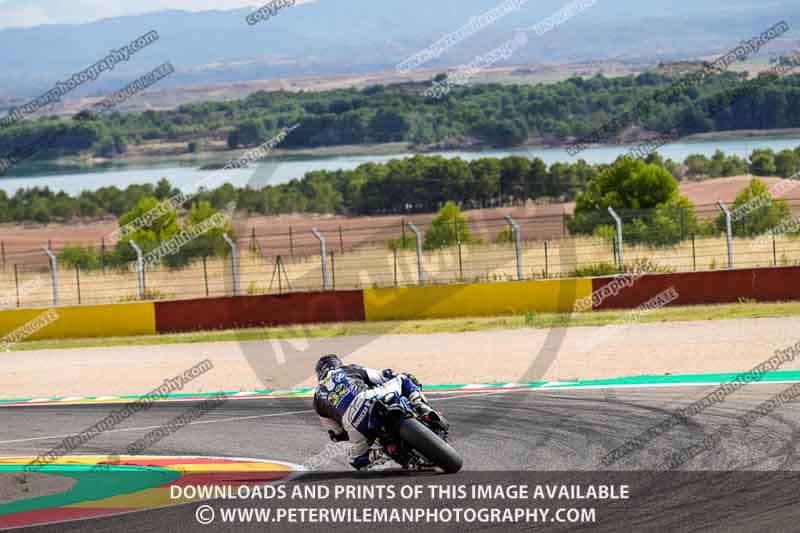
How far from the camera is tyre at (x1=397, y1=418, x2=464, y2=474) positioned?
9.43 meters

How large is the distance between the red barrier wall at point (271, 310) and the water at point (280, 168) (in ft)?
172

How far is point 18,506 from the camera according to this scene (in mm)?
9883

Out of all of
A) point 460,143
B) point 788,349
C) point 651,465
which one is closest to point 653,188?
point 788,349

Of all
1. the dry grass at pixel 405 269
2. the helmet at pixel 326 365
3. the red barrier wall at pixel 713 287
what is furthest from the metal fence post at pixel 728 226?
the helmet at pixel 326 365

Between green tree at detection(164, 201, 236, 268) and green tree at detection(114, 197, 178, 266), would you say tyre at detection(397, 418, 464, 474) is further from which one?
green tree at detection(114, 197, 178, 266)

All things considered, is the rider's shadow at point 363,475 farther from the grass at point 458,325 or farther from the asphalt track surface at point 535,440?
the grass at point 458,325

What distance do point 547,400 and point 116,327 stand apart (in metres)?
14.0

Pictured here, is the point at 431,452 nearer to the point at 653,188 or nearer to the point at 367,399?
the point at 367,399

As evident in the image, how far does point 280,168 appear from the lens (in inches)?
4092

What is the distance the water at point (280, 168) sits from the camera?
86.5 m

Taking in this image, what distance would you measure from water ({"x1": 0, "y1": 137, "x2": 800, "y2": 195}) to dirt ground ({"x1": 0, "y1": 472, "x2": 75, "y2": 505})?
66.1m

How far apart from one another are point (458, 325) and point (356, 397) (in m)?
13.1

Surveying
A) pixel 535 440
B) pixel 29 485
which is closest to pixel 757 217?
pixel 535 440

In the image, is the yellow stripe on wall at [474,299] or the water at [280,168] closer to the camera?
the yellow stripe on wall at [474,299]
